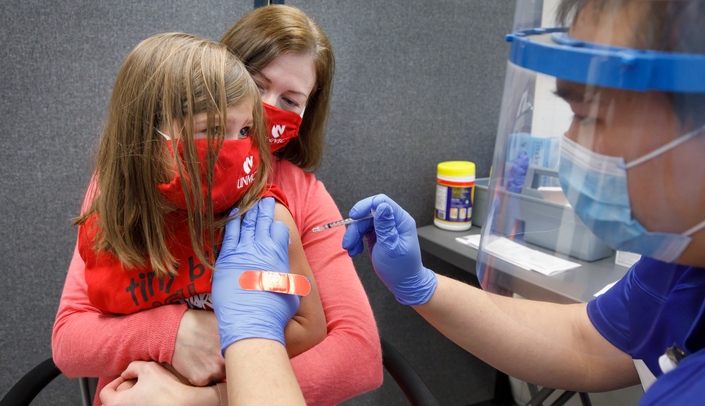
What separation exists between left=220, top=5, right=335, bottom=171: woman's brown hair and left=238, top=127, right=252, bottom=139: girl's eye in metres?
0.20

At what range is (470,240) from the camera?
1487 millimetres

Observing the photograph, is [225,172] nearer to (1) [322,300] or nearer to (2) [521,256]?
(1) [322,300]

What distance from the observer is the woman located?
81 cm

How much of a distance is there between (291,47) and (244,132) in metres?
0.25

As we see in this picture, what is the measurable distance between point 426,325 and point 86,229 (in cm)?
120

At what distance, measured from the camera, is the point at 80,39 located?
45.0 inches

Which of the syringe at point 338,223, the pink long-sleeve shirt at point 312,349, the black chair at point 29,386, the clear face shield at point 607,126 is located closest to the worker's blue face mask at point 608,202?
the clear face shield at point 607,126

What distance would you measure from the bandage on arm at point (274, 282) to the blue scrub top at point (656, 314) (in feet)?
1.54

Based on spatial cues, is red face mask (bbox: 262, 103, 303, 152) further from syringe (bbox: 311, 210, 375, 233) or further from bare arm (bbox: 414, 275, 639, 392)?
bare arm (bbox: 414, 275, 639, 392)

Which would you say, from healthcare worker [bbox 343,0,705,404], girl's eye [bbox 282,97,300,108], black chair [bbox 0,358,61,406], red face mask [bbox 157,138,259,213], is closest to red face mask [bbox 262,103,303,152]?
girl's eye [bbox 282,97,300,108]

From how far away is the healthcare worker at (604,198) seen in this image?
18.6 inches

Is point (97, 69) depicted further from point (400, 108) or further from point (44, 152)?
point (400, 108)

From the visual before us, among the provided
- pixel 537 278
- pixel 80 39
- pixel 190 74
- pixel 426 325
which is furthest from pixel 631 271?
pixel 80 39

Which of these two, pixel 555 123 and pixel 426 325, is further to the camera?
pixel 426 325
